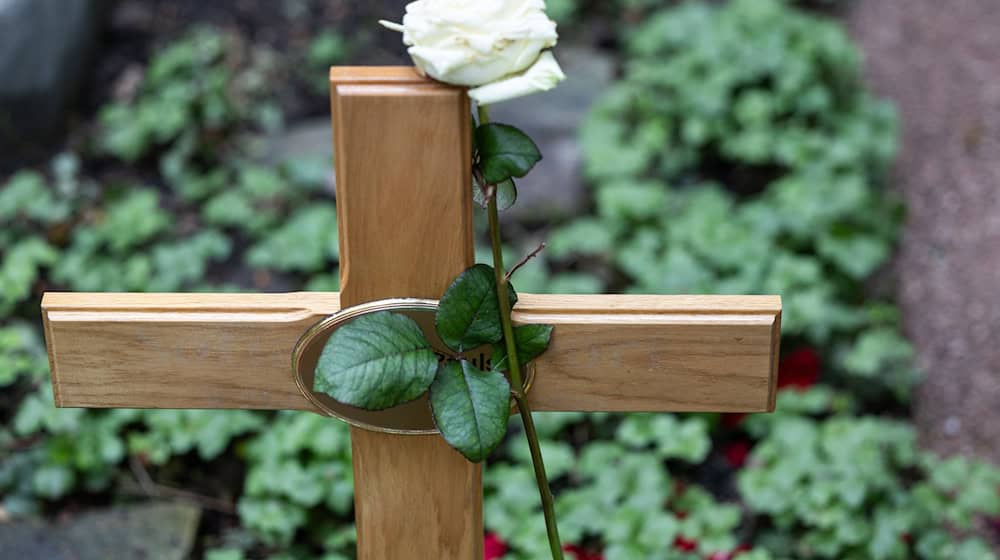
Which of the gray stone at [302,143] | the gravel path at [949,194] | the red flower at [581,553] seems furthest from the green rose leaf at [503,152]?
the gray stone at [302,143]

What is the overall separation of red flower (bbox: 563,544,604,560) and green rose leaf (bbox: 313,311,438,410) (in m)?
0.80

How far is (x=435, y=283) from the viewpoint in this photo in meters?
1.00

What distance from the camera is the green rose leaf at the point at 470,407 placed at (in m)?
0.95

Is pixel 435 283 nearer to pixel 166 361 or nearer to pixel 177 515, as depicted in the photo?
pixel 166 361

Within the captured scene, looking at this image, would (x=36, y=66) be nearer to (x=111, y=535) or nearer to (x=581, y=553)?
(x=111, y=535)

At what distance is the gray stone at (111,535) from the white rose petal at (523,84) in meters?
1.19

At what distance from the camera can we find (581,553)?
1.72 metres

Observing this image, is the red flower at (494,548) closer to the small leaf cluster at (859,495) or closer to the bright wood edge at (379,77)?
the small leaf cluster at (859,495)

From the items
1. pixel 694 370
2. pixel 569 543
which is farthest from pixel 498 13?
pixel 569 543

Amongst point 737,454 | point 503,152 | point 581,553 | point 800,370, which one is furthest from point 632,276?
point 503,152

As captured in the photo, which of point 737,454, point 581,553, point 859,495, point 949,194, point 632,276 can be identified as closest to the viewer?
point 581,553

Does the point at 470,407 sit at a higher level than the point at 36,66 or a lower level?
higher

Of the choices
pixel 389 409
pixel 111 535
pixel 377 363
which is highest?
pixel 377 363

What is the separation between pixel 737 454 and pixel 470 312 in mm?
1329
